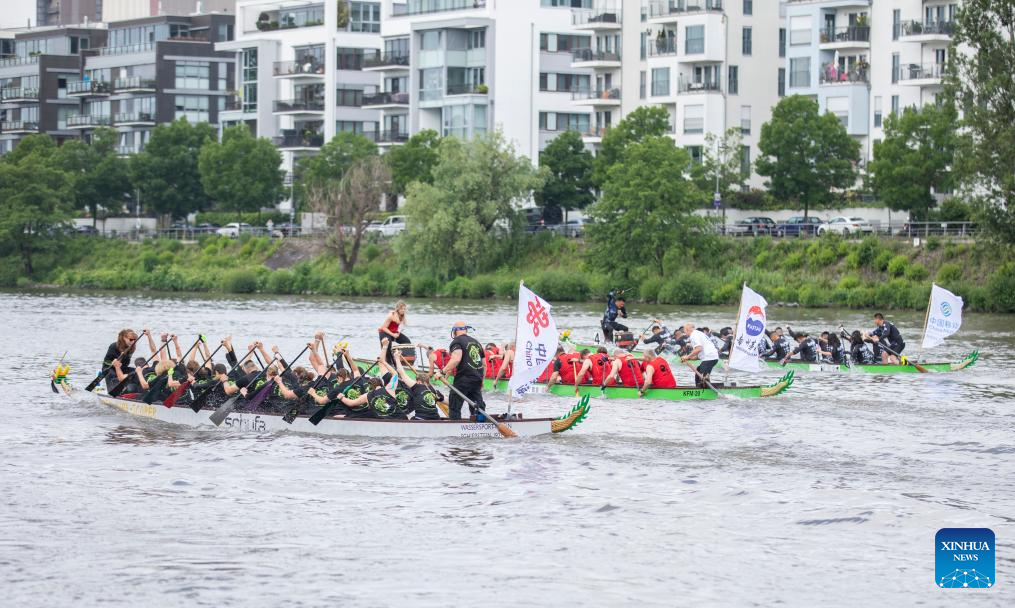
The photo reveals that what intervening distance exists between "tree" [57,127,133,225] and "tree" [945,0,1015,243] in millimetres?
68667

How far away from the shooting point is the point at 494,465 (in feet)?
88.0

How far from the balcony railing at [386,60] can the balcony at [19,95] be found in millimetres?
50881

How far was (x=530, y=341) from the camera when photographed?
28.8m

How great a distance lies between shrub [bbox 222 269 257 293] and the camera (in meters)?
90.1

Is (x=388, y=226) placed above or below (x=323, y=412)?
above

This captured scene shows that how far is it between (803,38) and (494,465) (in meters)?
75.2

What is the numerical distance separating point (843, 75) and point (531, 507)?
75351mm

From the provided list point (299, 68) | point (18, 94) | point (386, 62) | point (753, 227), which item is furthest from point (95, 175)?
point (753, 227)

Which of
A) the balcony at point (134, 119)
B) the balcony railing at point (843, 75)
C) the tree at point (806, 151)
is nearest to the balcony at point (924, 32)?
the balcony railing at point (843, 75)

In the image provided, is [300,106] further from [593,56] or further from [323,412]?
[323,412]

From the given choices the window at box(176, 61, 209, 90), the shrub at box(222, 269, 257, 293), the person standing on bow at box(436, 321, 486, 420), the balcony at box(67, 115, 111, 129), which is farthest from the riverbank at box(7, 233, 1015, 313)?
the balcony at box(67, 115, 111, 129)

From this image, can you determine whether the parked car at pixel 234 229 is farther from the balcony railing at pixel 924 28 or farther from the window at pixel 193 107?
the balcony railing at pixel 924 28

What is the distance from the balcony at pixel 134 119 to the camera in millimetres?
140000

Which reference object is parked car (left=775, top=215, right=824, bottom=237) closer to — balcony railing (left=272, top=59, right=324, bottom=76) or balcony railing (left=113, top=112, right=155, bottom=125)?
balcony railing (left=272, top=59, right=324, bottom=76)
